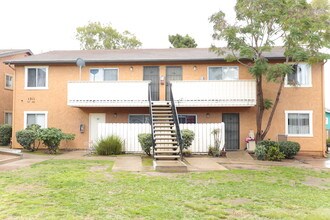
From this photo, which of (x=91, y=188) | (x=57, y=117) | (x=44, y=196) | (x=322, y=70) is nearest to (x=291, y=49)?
(x=322, y=70)

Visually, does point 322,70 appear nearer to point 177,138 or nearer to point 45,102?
point 177,138

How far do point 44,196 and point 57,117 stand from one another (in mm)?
12388

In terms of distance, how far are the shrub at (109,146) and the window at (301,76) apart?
33.2 ft

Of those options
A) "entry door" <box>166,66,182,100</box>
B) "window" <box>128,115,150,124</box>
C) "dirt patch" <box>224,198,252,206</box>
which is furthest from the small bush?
"dirt patch" <box>224,198,252,206</box>

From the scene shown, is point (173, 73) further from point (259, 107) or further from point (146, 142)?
point (146, 142)

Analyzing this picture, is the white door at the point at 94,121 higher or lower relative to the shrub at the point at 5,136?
higher

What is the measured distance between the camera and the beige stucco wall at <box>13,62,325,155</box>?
17.2 meters

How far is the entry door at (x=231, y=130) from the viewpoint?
1750 cm

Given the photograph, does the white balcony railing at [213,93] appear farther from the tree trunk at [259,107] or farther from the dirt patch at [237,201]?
the dirt patch at [237,201]

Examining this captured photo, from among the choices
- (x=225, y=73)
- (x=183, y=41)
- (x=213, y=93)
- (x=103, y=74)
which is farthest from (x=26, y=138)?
(x=183, y=41)

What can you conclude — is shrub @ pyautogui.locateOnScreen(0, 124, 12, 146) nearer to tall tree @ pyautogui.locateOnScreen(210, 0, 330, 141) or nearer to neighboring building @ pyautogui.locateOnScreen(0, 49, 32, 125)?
neighboring building @ pyautogui.locateOnScreen(0, 49, 32, 125)

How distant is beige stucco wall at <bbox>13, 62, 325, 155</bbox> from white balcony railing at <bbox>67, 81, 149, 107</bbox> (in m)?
1.47

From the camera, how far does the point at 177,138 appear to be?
44.7ft

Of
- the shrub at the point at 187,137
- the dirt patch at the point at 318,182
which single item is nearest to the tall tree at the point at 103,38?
the shrub at the point at 187,137
